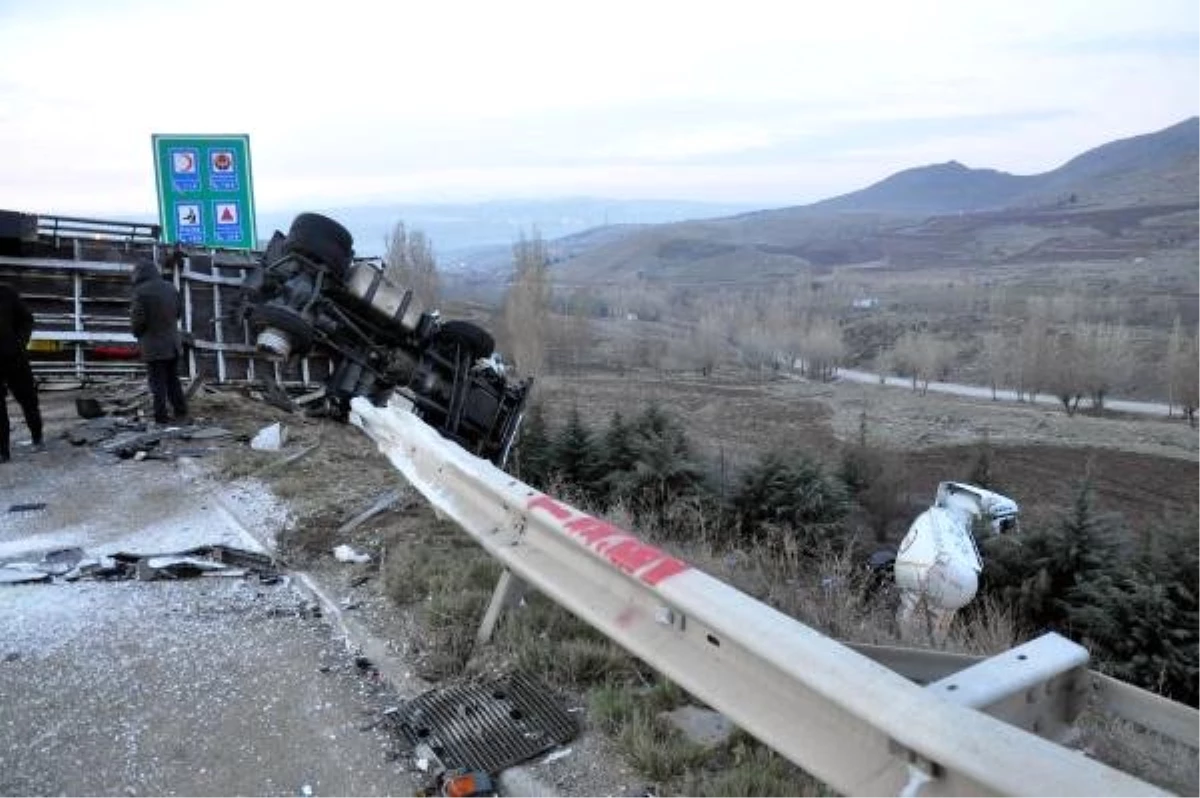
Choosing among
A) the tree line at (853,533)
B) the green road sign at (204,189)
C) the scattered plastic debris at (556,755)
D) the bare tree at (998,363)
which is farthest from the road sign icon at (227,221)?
the bare tree at (998,363)

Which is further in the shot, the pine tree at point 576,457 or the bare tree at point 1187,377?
the bare tree at point 1187,377

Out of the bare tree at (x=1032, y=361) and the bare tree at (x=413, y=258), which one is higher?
the bare tree at (x=413, y=258)

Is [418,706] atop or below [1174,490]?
atop

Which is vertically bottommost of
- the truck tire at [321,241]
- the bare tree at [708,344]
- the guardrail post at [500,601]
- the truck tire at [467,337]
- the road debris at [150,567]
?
the bare tree at [708,344]

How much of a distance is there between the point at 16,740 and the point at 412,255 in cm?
5689

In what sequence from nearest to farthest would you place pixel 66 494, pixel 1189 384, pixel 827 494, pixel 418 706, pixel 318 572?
1. pixel 418 706
2. pixel 318 572
3. pixel 66 494
4. pixel 827 494
5. pixel 1189 384

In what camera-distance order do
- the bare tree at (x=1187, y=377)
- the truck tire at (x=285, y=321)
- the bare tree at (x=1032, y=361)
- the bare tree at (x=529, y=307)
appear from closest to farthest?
the truck tire at (x=285, y=321) → the bare tree at (x=529, y=307) → the bare tree at (x=1187, y=377) → the bare tree at (x=1032, y=361)

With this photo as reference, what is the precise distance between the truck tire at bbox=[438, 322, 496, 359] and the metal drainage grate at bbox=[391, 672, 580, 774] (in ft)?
17.2

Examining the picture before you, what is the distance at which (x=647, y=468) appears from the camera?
15.8 meters

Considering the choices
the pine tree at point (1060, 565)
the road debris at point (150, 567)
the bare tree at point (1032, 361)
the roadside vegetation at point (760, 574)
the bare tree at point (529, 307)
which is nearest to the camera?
the roadside vegetation at point (760, 574)

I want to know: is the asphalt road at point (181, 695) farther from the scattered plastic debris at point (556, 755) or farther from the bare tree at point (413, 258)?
the bare tree at point (413, 258)

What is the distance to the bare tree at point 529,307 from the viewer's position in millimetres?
54094

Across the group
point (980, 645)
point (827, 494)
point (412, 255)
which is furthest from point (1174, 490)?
point (412, 255)

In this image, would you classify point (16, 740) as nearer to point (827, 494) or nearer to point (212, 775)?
point (212, 775)
